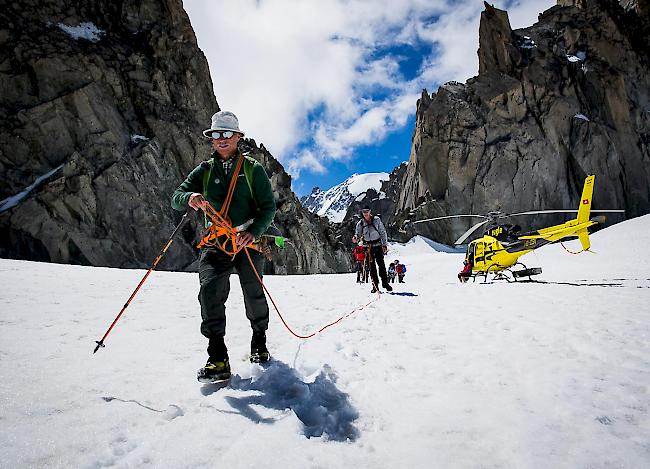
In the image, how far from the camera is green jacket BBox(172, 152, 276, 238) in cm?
367

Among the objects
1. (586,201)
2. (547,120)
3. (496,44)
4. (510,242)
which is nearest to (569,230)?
(510,242)

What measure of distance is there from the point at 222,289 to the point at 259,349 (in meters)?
0.82

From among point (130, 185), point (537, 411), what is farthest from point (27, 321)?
point (130, 185)

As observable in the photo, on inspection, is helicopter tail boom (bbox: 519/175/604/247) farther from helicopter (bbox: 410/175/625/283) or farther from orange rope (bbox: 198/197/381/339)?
orange rope (bbox: 198/197/381/339)

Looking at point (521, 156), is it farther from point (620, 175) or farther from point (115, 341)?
point (115, 341)

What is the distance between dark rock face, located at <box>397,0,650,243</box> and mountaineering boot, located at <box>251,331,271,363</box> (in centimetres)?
6287

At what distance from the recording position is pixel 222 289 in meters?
3.45

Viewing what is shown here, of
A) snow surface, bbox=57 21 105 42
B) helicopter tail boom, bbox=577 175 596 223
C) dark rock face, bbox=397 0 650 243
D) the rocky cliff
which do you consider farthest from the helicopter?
dark rock face, bbox=397 0 650 243

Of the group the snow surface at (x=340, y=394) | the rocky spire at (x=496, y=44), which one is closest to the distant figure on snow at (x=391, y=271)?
the snow surface at (x=340, y=394)

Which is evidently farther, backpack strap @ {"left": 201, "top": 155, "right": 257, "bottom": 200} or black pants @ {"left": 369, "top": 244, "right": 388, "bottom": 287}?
black pants @ {"left": 369, "top": 244, "right": 388, "bottom": 287}

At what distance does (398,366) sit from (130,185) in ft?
123

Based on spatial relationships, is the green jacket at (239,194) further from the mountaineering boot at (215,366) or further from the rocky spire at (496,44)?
the rocky spire at (496,44)

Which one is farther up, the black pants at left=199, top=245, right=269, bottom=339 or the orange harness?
the orange harness

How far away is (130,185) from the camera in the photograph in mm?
34250
